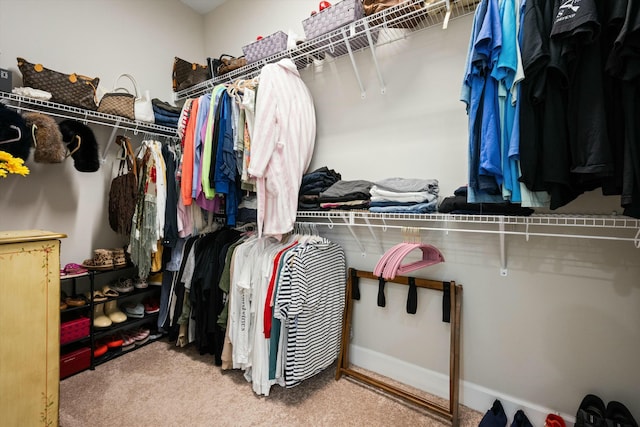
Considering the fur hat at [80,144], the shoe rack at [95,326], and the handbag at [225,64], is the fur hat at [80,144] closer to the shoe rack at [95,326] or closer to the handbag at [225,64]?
the shoe rack at [95,326]

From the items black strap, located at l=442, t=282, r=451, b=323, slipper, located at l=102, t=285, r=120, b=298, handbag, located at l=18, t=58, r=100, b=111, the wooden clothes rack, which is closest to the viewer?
the wooden clothes rack

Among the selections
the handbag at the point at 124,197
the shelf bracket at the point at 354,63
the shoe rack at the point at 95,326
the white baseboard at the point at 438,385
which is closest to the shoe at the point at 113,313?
the shoe rack at the point at 95,326

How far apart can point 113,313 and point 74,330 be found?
1.06ft

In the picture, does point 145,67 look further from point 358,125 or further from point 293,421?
point 293,421

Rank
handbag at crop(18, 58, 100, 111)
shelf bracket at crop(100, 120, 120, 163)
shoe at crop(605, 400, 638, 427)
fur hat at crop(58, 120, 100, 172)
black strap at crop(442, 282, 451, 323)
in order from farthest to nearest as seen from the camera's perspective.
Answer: shelf bracket at crop(100, 120, 120, 163)
fur hat at crop(58, 120, 100, 172)
handbag at crop(18, 58, 100, 111)
black strap at crop(442, 282, 451, 323)
shoe at crop(605, 400, 638, 427)

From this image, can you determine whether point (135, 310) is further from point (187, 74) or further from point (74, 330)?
point (187, 74)

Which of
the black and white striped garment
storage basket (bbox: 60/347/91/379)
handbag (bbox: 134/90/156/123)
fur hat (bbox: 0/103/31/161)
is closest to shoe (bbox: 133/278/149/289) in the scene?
storage basket (bbox: 60/347/91/379)

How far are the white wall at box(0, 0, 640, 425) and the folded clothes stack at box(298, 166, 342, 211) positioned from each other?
0.69 feet

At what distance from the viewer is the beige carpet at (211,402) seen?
1.57m

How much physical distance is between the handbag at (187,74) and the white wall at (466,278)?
3.10ft

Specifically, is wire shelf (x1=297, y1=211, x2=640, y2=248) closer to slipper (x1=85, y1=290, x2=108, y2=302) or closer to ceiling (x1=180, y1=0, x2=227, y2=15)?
slipper (x1=85, y1=290, x2=108, y2=302)

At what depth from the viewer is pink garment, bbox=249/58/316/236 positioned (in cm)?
180

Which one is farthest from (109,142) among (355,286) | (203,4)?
(355,286)

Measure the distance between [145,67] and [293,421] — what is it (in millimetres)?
2986
